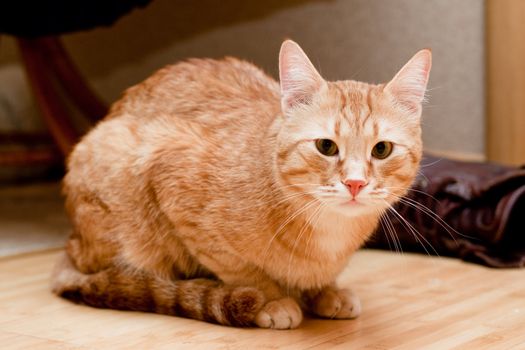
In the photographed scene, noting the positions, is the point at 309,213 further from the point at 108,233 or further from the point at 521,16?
the point at 521,16

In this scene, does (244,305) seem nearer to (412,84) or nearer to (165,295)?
(165,295)

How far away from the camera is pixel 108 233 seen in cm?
185

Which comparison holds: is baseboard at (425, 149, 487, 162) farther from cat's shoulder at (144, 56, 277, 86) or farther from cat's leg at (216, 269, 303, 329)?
cat's leg at (216, 269, 303, 329)

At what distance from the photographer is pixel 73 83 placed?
11.4 ft

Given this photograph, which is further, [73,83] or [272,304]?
[73,83]

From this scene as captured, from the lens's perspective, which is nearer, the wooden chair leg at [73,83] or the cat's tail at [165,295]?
the cat's tail at [165,295]

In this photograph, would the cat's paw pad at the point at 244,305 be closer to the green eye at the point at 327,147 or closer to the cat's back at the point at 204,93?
the green eye at the point at 327,147

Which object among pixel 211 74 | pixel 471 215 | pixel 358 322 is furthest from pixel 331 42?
pixel 358 322

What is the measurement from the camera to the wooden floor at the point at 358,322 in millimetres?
1556

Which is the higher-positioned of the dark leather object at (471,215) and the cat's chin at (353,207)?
the cat's chin at (353,207)

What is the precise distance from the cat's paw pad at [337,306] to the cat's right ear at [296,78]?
0.46 meters

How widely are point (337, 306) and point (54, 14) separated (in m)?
1.63

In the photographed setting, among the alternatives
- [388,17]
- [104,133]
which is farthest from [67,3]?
[388,17]

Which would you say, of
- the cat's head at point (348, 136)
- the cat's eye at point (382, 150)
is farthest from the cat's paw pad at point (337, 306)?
the cat's eye at point (382, 150)
